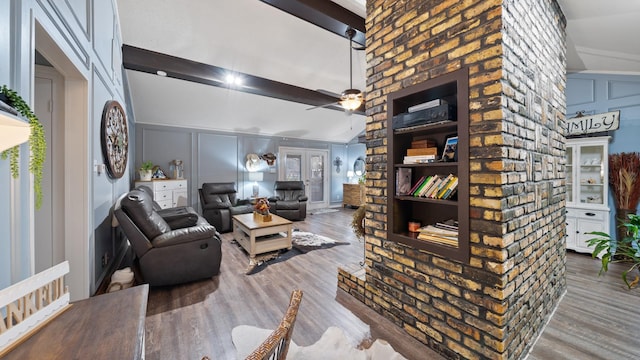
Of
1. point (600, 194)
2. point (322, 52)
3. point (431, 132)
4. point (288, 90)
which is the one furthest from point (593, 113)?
point (288, 90)

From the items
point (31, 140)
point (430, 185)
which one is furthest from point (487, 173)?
point (31, 140)

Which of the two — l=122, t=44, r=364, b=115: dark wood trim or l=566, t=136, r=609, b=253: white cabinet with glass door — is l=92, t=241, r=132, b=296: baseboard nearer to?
l=122, t=44, r=364, b=115: dark wood trim

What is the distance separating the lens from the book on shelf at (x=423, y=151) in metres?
1.89

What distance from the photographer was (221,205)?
209 inches

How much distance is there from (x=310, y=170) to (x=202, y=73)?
4573mm

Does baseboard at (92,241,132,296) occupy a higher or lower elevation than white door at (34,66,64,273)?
lower

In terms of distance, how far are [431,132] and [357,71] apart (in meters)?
3.25

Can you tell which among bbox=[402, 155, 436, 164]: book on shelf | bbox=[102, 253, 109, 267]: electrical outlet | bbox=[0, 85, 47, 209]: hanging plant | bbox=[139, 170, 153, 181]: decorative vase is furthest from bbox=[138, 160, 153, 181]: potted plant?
bbox=[402, 155, 436, 164]: book on shelf

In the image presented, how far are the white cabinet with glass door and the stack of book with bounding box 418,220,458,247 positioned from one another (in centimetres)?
327

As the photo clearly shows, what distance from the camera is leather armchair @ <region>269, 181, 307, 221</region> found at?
20.5 ft

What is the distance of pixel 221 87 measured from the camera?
5082 mm

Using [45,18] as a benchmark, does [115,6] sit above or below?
above

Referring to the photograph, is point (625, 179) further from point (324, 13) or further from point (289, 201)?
point (289, 201)

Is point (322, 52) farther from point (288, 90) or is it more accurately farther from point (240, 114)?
point (240, 114)
